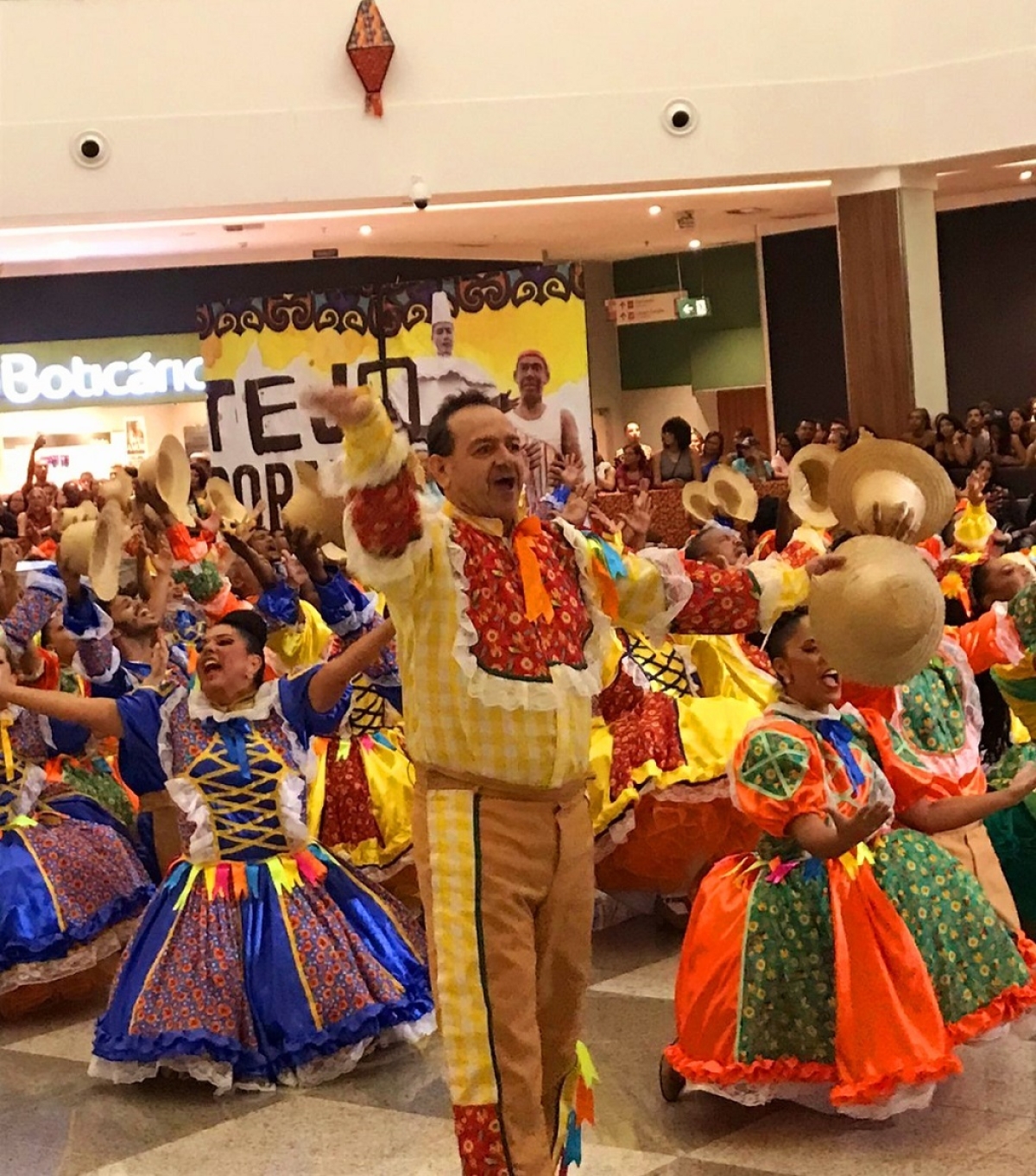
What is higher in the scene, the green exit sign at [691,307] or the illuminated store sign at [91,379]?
the green exit sign at [691,307]

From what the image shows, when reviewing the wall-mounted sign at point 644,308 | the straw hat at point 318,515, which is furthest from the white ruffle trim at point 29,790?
the wall-mounted sign at point 644,308

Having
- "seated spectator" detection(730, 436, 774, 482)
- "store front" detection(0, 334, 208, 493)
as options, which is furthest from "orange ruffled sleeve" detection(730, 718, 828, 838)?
"store front" detection(0, 334, 208, 493)

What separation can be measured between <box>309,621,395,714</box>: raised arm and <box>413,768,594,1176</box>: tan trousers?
0.58m

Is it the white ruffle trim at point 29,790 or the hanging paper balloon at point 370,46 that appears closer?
the white ruffle trim at point 29,790

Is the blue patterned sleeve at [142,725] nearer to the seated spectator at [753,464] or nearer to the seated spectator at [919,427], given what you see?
the seated spectator at [919,427]

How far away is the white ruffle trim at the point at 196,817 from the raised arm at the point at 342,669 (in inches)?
13.3

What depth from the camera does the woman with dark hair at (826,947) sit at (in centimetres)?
337

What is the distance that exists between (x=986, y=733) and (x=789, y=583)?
3368 mm

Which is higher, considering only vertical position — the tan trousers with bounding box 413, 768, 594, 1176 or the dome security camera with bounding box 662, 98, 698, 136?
the dome security camera with bounding box 662, 98, 698, 136

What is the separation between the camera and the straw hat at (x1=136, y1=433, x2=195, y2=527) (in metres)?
4.57

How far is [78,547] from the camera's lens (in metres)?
4.72

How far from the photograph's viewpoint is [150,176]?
1035 centimetres

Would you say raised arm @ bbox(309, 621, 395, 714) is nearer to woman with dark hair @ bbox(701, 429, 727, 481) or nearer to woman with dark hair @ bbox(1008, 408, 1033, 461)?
woman with dark hair @ bbox(1008, 408, 1033, 461)

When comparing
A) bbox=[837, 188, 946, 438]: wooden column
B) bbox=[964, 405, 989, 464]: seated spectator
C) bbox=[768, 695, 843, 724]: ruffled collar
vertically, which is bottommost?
bbox=[768, 695, 843, 724]: ruffled collar
